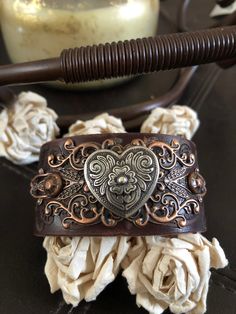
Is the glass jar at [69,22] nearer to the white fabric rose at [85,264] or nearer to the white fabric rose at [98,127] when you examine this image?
the white fabric rose at [98,127]

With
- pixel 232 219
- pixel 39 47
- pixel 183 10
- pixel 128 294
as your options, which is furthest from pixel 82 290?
pixel 183 10

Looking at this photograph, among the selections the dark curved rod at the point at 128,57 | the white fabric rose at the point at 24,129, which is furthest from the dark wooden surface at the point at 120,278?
the dark curved rod at the point at 128,57

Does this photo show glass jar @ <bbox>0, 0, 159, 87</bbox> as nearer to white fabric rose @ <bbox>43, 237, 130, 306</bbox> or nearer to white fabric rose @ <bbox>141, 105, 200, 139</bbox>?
white fabric rose @ <bbox>141, 105, 200, 139</bbox>

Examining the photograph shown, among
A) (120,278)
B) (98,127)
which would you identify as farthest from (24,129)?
(120,278)

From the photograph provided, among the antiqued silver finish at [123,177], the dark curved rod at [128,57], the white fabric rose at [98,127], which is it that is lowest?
the white fabric rose at [98,127]

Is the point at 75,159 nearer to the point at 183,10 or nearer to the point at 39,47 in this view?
the point at 39,47

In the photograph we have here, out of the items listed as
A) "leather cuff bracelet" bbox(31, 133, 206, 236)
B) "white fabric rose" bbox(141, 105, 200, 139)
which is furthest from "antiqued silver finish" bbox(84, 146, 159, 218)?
"white fabric rose" bbox(141, 105, 200, 139)

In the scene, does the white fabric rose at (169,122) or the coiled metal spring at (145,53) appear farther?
the white fabric rose at (169,122)
